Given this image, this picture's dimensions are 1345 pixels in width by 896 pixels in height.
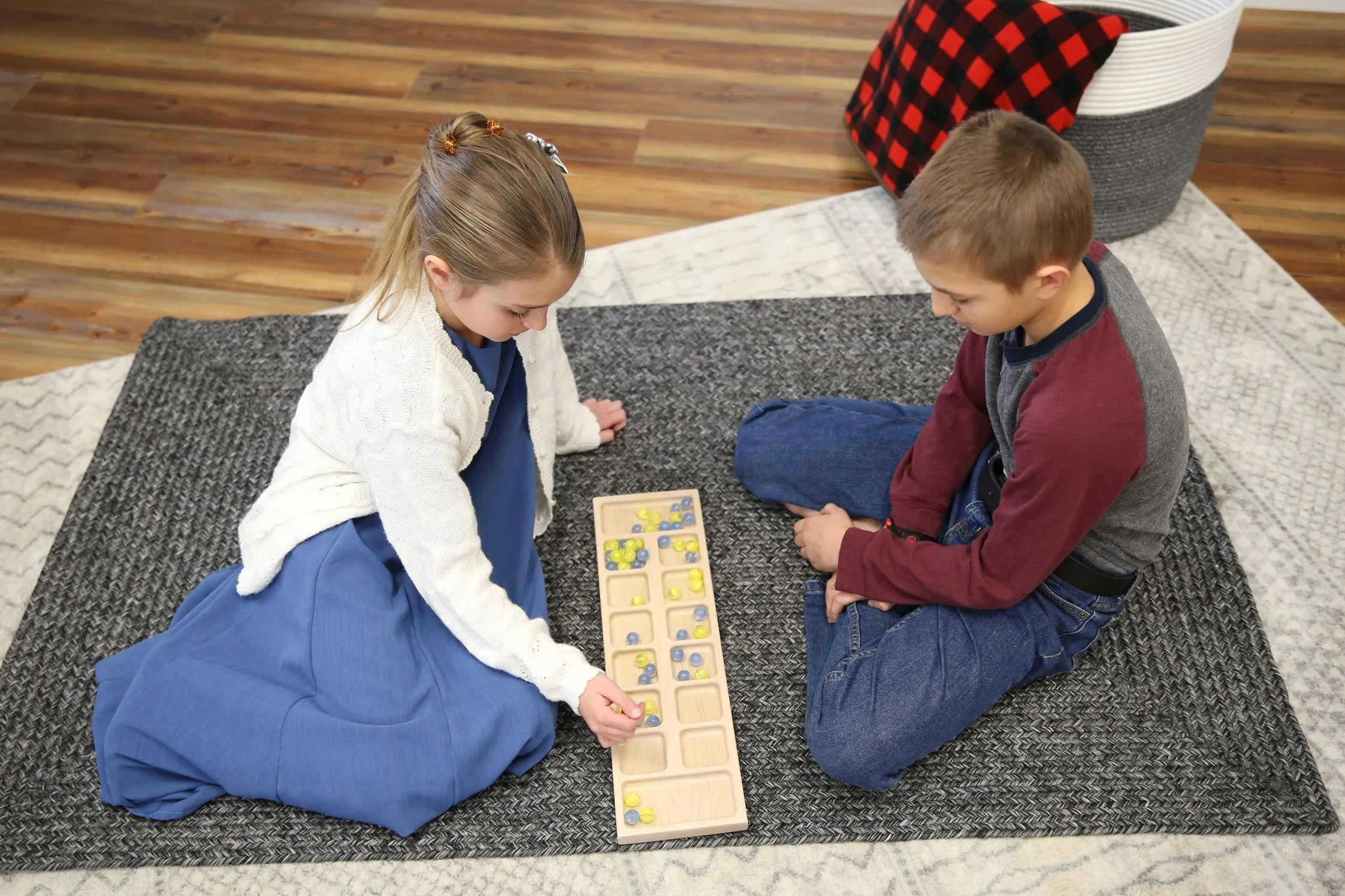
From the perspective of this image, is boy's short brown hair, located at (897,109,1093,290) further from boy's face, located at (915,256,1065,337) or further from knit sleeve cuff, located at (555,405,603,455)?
knit sleeve cuff, located at (555,405,603,455)

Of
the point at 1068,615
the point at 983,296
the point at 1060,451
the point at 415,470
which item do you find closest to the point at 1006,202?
the point at 983,296

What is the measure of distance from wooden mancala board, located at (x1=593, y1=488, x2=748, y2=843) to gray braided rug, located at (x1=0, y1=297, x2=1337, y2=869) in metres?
0.04

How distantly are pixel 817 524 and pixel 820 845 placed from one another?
368 millimetres

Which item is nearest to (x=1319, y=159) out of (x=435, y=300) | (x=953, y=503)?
(x=953, y=503)

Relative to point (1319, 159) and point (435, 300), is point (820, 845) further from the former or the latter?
point (1319, 159)

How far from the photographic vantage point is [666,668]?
1.25 m

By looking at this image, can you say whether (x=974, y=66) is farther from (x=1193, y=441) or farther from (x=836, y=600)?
(x=836, y=600)

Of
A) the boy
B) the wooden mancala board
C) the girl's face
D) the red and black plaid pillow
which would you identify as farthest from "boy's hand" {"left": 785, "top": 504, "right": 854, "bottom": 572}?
the red and black plaid pillow

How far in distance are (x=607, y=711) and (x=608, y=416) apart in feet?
1.66

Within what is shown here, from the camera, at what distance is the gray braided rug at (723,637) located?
1.15 m

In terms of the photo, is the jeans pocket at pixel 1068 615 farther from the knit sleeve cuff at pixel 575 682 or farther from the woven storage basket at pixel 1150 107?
the woven storage basket at pixel 1150 107

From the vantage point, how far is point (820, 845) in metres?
1.15

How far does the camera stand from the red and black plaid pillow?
5.14ft

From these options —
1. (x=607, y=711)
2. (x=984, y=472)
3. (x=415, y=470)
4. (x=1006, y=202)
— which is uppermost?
(x=1006, y=202)
